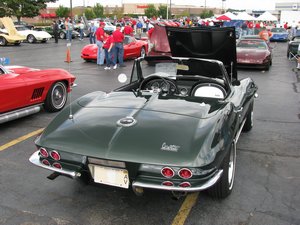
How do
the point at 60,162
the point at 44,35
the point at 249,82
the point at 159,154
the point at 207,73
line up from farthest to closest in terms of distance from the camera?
the point at 44,35, the point at 249,82, the point at 207,73, the point at 60,162, the point at 159,154

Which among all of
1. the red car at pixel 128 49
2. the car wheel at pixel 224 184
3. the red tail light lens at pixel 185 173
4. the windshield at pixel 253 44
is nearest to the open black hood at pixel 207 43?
the car wheel at pixel 224 184

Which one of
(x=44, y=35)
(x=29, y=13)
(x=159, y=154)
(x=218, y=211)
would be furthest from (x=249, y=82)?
(x=29, y=13)

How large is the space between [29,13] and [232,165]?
36.8 metres

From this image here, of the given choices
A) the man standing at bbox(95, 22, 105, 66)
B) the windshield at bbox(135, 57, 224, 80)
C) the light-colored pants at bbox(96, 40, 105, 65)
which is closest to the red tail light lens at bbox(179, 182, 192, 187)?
the windshield at bbox(135, 57, 224, 80)

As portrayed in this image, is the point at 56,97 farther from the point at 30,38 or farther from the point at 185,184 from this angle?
the point at 30,38

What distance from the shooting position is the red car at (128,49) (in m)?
15.1

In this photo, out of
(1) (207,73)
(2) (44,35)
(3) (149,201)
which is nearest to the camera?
(3) (149,201)

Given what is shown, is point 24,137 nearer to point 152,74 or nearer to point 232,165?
point 152,74

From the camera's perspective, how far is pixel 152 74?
467 cm

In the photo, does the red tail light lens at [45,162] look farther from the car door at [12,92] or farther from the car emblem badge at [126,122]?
the car door at [12,92]

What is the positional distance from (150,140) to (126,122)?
1.18ft

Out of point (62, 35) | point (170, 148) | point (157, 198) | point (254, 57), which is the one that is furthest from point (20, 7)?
point (170, 148)

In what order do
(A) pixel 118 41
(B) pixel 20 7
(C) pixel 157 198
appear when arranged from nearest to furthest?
(C) pixel 157 198 → (A) pixel 118 41 → (B) pixel 20 7

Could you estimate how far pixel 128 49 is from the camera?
15.8 meters
